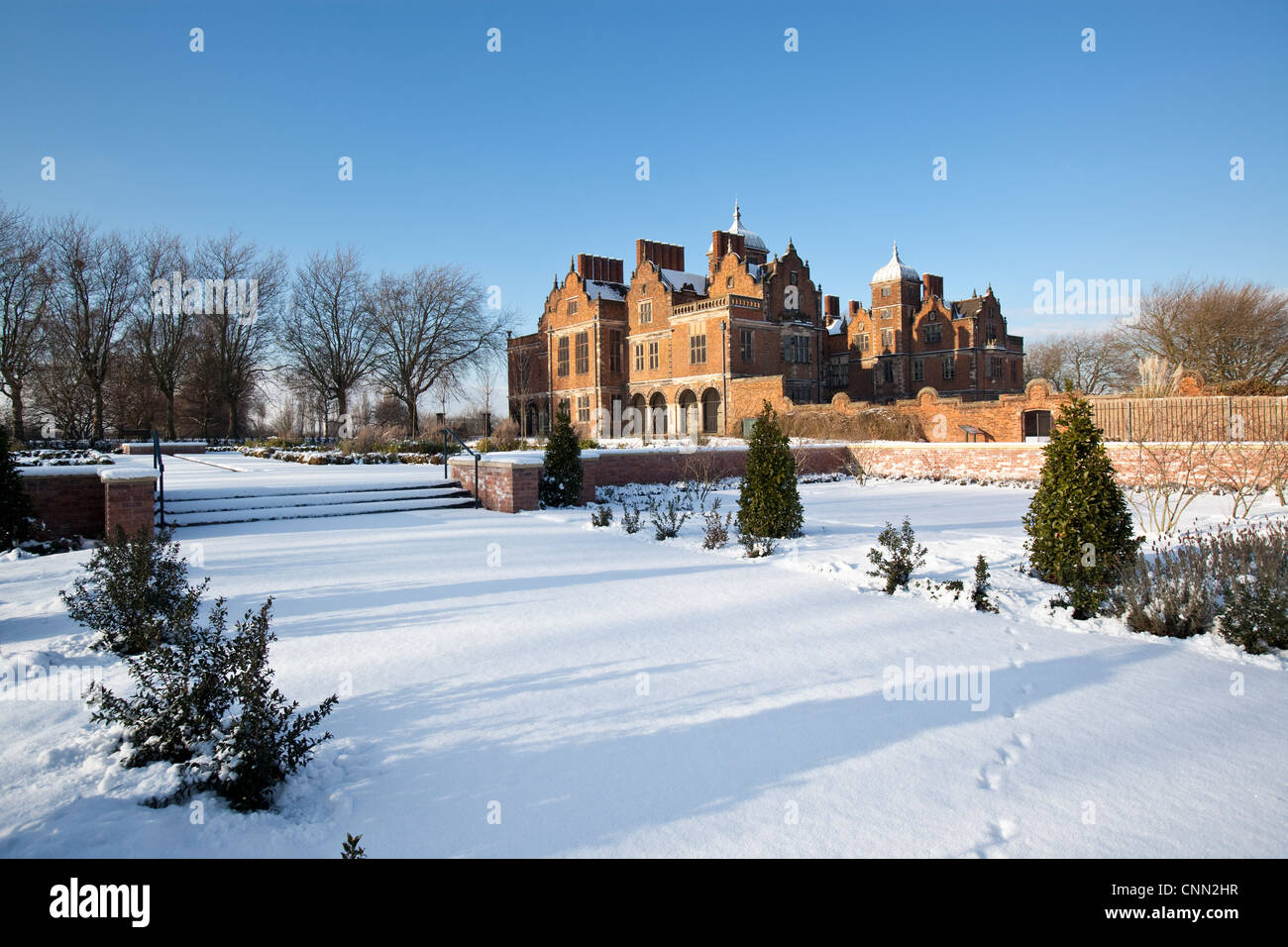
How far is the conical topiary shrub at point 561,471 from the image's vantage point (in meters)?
13.0

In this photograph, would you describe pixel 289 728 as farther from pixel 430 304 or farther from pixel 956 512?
pixel 430 304

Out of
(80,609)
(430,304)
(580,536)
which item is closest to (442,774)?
(80,609)

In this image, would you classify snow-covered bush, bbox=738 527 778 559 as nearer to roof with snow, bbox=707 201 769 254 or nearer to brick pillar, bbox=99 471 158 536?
brick pillar, bbox=99 471 158 536

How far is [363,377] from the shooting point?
35906 millimetres

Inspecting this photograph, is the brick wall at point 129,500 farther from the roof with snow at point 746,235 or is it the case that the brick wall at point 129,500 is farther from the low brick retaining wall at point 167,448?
the roof with snow at point 746,235

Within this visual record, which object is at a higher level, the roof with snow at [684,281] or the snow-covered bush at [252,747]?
the roof with snow at [684,281]

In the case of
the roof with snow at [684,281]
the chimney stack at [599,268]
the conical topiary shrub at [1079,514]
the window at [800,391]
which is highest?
the chimney stack at [599,268]

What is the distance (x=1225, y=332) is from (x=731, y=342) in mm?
20254

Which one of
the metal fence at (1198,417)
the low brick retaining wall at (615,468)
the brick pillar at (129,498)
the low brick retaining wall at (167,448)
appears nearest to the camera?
the brick pillar at (129,498)

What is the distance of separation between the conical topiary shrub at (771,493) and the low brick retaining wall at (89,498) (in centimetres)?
796

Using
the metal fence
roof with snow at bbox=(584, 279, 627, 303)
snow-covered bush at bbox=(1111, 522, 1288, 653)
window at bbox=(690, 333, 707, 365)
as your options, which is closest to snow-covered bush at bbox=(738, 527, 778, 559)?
snow-covered bush at bbox=(1111, 522, 1288, 653)

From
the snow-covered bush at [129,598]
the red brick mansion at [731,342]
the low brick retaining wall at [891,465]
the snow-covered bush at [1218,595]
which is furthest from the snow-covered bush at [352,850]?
the red brick mansion at [731,342]

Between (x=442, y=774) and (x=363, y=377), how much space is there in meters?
35.9

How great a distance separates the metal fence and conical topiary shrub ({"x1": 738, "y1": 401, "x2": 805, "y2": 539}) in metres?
10.9
